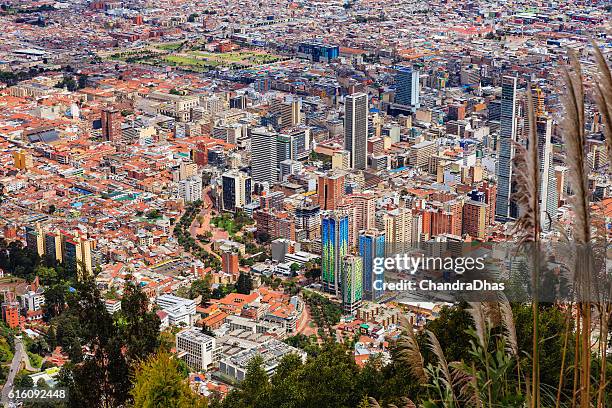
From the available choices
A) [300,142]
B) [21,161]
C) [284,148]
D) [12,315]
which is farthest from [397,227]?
[21,161]

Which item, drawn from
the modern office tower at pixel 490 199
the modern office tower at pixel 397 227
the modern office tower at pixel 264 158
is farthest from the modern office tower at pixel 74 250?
the modern office tower at pixel 490 199

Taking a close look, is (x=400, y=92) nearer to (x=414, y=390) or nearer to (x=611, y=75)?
(x=414, y=390)

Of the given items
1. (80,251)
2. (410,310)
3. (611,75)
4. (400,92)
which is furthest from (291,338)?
(400,92)

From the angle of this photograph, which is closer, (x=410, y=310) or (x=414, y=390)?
(x=414, y=390)

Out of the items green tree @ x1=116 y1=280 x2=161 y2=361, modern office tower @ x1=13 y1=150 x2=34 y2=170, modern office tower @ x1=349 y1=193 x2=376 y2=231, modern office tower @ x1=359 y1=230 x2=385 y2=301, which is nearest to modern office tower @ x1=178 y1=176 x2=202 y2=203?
modern office tower @ x1=349 y1=193 x2=376 y2=231

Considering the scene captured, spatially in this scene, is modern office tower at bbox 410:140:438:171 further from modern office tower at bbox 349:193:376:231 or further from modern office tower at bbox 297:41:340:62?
modern office tower at bbox 297:41:340:62

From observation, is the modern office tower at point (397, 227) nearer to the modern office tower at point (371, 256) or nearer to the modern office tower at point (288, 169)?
the modern office tower at point (371, 256)

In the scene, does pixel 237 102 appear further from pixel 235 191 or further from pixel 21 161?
pixel 235 191
